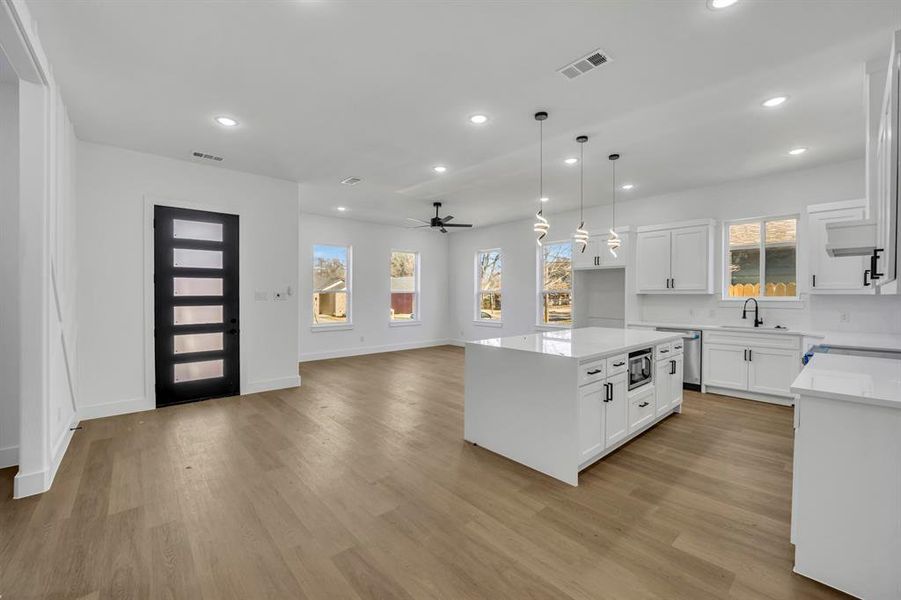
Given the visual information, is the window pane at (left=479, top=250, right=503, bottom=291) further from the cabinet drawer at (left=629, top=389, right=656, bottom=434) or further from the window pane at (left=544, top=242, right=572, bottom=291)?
the cabinet drawer at (left=629, top=389, right=656, bottom=434)

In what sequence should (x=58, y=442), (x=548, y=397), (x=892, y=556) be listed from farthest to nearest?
(x=58, y=442), (x=548, y=397), (x=892, y=556)

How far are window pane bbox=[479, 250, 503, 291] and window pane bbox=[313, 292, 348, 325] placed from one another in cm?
335

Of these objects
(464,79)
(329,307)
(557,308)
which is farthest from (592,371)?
(329,307)

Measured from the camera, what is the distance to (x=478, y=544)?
2.13m

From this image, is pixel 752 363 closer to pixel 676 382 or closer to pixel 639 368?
pixel 676 382

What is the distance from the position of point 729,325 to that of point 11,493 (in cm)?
777

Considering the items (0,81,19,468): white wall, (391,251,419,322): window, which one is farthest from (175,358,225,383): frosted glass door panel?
(391,251,419,322): window

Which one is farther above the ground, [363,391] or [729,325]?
[729,325]

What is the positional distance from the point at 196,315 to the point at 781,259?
25.6 feet

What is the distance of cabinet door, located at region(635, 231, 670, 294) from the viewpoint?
5945 millimetres

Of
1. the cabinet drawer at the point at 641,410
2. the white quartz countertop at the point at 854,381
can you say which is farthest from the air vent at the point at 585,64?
the cabinet drawer at the point at 641,410

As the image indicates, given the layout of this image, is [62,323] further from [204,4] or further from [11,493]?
[204,4]

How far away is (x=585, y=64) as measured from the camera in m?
2.72

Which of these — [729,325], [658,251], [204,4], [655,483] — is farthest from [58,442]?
[729,325]
